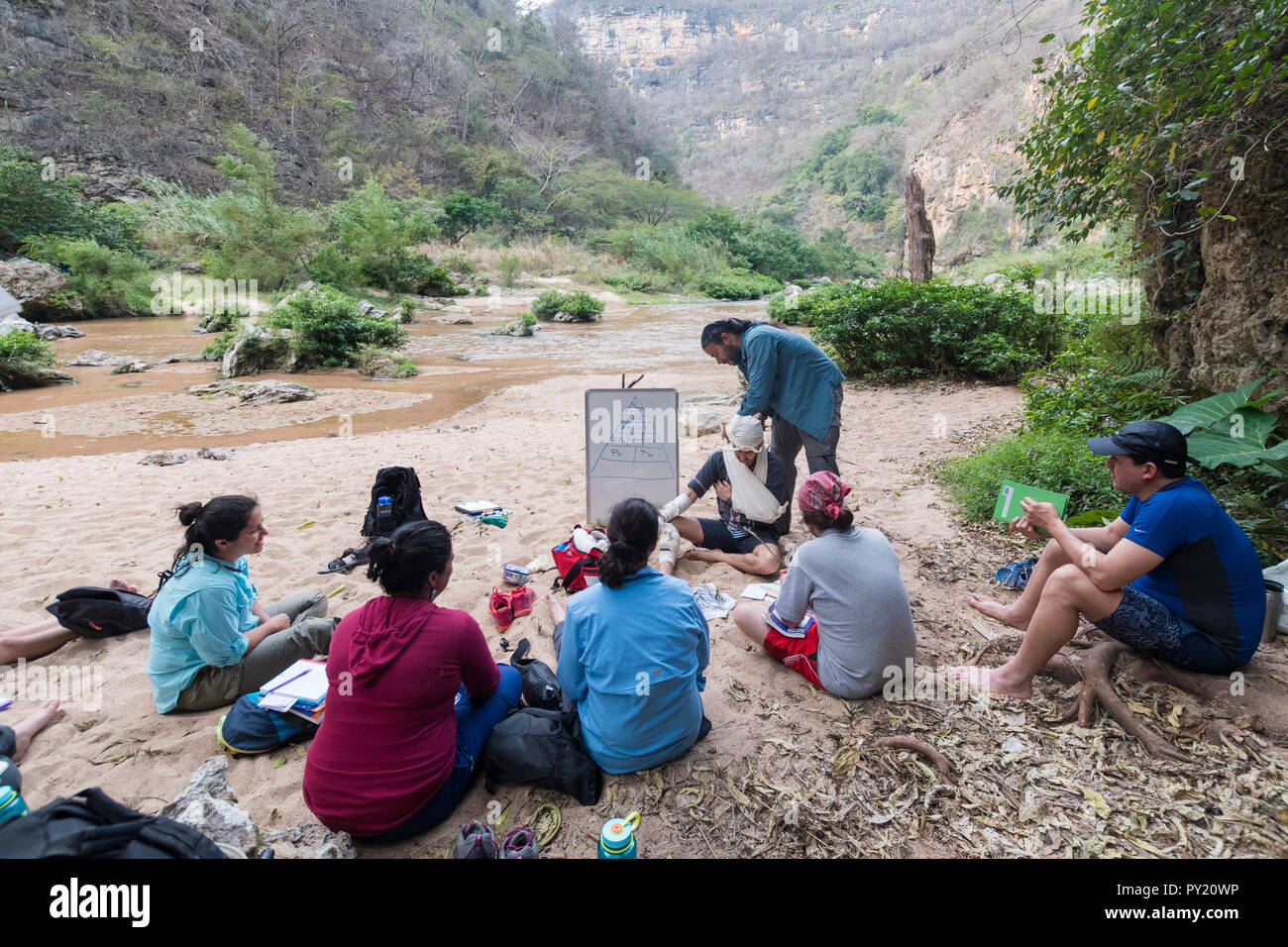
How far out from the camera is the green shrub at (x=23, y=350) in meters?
11.0

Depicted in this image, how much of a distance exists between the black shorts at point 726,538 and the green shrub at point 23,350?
541 inches

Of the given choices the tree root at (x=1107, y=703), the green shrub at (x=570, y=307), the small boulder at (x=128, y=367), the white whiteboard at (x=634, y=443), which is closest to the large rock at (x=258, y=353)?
the small boulder at (x=128, y=367)

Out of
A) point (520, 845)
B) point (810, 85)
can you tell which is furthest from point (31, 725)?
point (810, 85)

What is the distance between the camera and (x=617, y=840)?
1915mm

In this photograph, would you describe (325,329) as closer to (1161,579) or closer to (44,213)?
(1161,579)

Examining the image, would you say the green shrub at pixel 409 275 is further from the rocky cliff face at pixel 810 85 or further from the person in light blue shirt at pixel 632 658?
the rocky cliff face at pixel 810 85

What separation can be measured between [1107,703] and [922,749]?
2.70ft

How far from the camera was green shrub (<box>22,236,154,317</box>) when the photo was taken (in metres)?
18.9

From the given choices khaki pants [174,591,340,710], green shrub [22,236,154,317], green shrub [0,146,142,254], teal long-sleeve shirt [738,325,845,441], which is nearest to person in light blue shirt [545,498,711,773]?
khaki pants [174,591,340,710]

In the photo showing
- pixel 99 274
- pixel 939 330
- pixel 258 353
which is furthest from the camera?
pixel 99 274

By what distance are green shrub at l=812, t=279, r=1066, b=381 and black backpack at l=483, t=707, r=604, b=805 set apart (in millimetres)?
8531

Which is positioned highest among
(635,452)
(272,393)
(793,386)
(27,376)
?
(27,376)

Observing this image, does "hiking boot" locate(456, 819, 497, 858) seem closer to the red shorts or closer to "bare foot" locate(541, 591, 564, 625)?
"bare foot" locate(541, 591, 564, 625)
